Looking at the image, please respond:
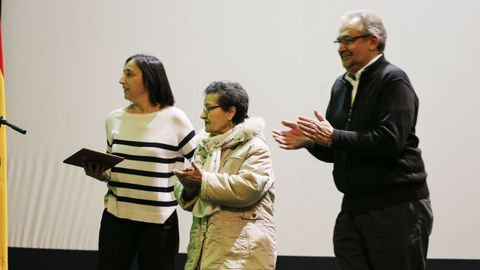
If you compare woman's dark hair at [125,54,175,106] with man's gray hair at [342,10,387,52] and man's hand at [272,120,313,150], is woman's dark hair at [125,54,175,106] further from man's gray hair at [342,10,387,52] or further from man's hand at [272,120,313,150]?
man's gray hair at [342,10,387,52]

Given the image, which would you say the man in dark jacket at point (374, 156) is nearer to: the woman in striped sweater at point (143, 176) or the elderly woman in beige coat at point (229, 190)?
the elderly woman in beige coat at point (229, 190)

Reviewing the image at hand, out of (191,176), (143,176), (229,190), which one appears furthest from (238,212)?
(143,176)

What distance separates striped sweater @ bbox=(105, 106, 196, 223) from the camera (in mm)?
2939

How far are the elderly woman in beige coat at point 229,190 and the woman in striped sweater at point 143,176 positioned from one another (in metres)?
0.19

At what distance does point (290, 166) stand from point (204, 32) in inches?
38.5

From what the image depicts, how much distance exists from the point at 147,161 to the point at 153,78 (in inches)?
15.5

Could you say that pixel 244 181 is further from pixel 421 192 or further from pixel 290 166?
pixel 290 166

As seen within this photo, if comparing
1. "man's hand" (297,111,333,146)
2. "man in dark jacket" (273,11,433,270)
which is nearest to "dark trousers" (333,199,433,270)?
"man in dark jacket" (273,11,433,270)

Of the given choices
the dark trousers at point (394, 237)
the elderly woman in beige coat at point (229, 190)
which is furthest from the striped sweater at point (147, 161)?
the dark trousers at point (394, 237)

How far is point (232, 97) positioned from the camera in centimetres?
277

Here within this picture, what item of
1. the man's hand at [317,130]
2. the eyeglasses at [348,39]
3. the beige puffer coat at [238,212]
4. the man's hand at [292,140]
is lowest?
the beige puffer coat at [238,212]

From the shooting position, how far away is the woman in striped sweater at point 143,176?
2.93 m

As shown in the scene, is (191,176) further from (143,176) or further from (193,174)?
(143,176)

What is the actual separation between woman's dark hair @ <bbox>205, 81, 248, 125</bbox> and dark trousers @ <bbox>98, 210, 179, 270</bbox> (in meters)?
0.57
